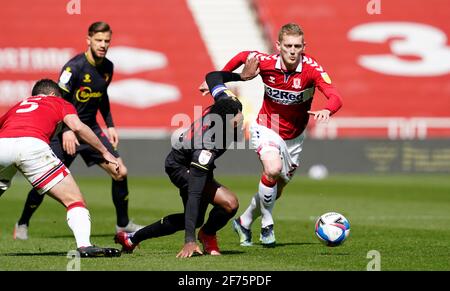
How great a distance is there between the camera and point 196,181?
8.30 meters

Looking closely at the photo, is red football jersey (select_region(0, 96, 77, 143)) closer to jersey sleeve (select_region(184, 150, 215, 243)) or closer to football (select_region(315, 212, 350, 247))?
jersey sleeve (select_region(184, 150, 215, 243))

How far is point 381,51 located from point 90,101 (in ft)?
62.7

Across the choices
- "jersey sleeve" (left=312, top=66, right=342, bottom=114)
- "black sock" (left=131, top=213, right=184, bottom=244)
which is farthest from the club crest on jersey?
"black sock" (left=131, top=213, right=184, bottom=244)

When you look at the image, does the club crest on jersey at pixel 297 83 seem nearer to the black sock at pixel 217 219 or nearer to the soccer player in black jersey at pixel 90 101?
the black sock at pixel 217 219

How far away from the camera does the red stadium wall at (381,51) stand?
28.8 m

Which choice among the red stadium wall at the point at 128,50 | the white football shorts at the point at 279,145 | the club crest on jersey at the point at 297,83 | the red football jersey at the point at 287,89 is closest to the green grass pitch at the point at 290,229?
the white football shorts at the point at 279,145

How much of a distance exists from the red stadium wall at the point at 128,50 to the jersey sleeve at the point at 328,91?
707 inches

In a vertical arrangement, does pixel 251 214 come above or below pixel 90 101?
below

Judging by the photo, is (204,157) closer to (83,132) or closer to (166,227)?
(166,227)

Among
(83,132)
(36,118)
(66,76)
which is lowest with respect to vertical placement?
(83,132)

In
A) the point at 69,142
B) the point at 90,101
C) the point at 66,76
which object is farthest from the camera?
the point at 90,101

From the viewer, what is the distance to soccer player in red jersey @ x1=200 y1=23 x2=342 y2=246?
9.69m

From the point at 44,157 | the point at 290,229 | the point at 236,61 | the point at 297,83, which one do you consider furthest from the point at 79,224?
the point at 290,229
